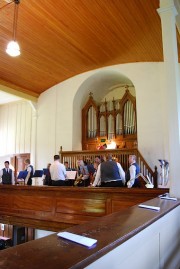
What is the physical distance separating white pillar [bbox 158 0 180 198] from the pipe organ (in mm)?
4906

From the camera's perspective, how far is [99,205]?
14.7 feet

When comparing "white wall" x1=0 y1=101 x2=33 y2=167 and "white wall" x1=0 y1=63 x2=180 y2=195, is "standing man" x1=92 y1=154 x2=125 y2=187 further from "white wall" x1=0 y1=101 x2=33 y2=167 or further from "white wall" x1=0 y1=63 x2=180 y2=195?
"white wall" x1=0 y1=101 x2=33 y2=167

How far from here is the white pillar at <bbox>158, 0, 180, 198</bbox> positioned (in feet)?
12.0

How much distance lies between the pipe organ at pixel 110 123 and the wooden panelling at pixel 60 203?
4.30m

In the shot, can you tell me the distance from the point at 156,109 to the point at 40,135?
16.1 feet

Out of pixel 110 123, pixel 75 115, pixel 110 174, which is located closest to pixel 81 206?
pixel 110 174

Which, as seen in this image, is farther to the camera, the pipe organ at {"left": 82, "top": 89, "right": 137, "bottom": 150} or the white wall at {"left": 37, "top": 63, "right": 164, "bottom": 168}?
the pipe organ at {"left": 82, "top": 89, "right": 137, "bottom": 150}

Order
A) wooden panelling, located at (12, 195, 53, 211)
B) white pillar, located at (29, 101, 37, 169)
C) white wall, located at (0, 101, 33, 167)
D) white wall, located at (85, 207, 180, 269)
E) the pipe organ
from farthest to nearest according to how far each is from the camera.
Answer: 1. white wall, located at (0, 101, 33, 167)
2. white pillar, located at (29, 101, 37, 169)
3. the pipe organ
4. wooden panelling, located at (12, 195, 53, 211)
5. white wall, located at (85, 207, 180, 269)

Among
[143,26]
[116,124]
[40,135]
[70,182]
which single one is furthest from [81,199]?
[40,135]

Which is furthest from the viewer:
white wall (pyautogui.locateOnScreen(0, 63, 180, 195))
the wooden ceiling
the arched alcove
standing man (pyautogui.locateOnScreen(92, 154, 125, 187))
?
the arched alcove

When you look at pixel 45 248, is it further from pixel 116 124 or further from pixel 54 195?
pixel 116 124

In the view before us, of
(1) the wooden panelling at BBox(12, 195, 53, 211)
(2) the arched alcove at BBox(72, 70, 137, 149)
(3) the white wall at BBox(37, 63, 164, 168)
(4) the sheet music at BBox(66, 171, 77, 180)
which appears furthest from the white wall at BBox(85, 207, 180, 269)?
(2) the arched alcove at BBox(72, 70, 137, 149)

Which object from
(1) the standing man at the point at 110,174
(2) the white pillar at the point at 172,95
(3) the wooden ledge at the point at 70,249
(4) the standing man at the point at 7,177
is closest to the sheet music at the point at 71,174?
(1) the standing man at the point at 110,174

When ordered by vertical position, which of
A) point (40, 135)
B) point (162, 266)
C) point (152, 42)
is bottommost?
point (162, 266)
